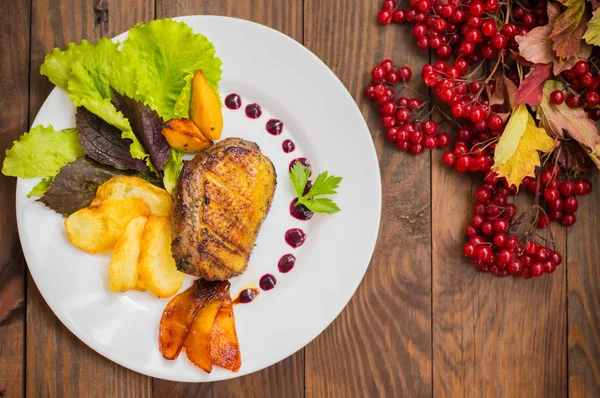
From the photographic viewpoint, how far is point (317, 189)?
7.14 feet

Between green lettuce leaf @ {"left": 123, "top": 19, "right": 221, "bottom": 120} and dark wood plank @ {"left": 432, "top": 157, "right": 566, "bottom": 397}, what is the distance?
113 cm

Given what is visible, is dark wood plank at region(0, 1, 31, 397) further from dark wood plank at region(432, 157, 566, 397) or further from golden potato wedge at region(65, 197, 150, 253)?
dark wood plank at region(432, 157, 566, 397)

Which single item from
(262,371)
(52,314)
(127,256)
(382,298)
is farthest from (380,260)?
(52,314)

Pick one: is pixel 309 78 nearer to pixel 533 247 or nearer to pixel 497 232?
pixel 497 232

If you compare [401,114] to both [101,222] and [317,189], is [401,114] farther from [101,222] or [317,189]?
[101,222]

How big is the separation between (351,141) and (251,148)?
0.40 meters

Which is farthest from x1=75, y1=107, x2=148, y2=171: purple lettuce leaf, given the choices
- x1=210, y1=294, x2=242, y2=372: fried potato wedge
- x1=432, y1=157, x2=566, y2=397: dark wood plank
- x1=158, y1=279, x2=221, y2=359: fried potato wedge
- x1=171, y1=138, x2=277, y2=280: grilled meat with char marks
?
x1=432, y1=157, x2=566, y2=397: dark wood plank

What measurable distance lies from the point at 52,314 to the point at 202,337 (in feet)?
2.18

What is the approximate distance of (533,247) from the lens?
2244 mm

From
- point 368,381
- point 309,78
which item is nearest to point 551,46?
point 309,78

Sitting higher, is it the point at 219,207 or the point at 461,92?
the point at 461,92

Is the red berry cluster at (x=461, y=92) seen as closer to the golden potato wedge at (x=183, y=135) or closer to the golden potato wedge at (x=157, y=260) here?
the golden potato wedge at (x=183, y=135)

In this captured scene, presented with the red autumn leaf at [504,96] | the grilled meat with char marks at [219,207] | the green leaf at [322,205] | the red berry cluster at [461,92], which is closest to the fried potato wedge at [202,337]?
the grilled meat with char marks at [219,207]

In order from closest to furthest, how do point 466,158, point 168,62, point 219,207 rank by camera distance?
point 219,207
point 168,62
point 466,158
